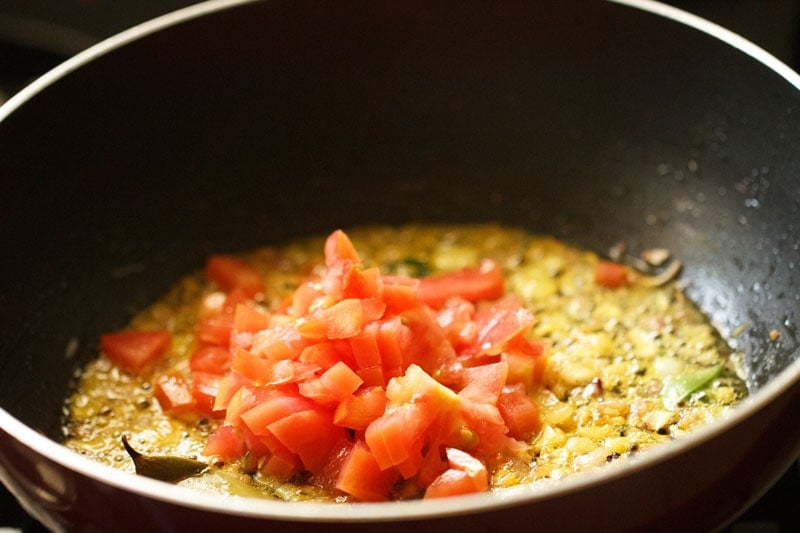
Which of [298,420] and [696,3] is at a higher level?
[696,3]

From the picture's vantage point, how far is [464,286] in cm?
182

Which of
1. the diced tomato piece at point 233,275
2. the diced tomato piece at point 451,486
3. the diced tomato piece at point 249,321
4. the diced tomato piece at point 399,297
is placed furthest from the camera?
the diced tomato piece at point 233,275

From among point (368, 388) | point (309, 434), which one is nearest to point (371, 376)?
point (368, 388)

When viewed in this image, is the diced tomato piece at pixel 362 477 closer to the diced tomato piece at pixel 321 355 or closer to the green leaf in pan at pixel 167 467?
the diced tomato piece at pixel 321 355

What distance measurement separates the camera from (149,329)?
1.84 meters

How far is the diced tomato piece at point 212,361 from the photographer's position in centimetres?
167

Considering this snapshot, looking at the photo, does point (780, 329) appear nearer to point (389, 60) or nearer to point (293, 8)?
point (389, 60)

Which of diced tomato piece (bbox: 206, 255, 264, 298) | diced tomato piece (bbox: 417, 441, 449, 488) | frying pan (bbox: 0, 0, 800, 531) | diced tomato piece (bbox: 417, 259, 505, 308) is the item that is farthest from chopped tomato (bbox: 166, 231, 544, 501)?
frying pan (bbox: 0, 0, 800, 531)

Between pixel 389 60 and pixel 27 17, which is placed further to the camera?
pixel 27 17

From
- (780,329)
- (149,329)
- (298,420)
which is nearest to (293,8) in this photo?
(149,329)

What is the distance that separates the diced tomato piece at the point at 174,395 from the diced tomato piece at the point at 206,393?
0.05 ft

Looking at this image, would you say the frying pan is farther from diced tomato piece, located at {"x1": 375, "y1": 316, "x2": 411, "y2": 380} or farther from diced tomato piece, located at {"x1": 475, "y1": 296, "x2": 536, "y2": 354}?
diced tomato piece, located at {"x1": 375, "y1": 316, "x2": 411, "y2": 380}

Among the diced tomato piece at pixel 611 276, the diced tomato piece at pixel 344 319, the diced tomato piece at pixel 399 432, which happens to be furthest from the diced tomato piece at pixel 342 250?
the diced tomato piece at pixel 611 276

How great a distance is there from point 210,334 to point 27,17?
1057 mm
